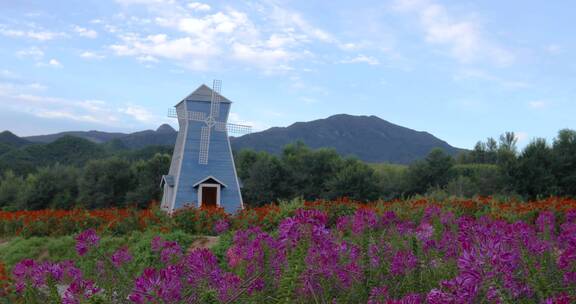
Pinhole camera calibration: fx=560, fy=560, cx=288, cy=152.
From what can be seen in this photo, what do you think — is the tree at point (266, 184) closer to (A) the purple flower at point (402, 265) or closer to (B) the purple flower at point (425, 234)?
(B) the purple flower at point (425, 234)

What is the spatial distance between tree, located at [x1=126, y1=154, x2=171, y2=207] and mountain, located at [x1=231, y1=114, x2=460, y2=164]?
391 ft

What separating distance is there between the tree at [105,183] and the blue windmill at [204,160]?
41.9 ft

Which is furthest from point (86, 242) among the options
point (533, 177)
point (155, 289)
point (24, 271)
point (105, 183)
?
point (105, 183)

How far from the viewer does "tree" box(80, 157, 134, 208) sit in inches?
1320

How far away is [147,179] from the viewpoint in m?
34.5

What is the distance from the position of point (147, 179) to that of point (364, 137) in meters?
146

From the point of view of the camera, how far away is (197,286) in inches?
105

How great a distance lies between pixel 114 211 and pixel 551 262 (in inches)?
465

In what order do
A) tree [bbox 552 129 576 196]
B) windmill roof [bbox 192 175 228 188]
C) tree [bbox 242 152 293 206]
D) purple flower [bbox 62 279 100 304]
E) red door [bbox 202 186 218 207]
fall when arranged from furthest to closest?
tree [bbox 242 152 293 206] < tree [bbox 552 129 576 196] < red door [bbox 202 186 218 207] < windmill roof [bbox 192 175 228 188] < purple flower [bbox 62 279 100 304]

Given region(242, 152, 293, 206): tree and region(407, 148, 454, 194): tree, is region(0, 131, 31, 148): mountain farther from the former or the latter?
region(407, 148, 454, 194): tree

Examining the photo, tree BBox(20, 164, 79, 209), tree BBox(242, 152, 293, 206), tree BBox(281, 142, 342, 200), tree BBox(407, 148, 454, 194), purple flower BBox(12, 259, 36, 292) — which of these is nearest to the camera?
purple flower BBox(12, 259, 36, 292)

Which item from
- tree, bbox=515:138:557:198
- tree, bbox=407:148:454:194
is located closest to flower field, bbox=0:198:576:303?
tree, bbox=515:138:557:198

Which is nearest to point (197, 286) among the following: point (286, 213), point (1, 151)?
point (286, 213)

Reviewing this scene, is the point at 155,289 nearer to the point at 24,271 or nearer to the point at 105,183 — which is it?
the point at 24,271
